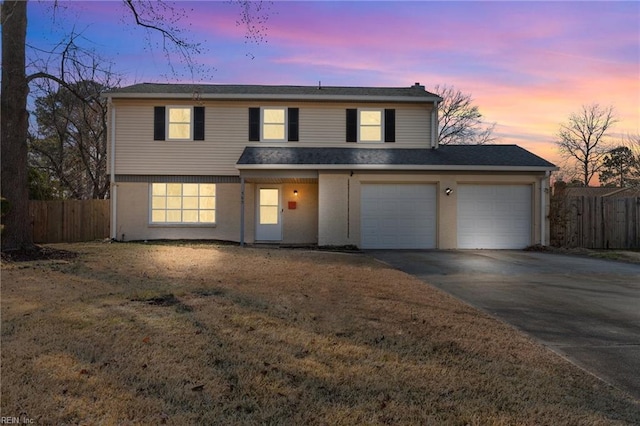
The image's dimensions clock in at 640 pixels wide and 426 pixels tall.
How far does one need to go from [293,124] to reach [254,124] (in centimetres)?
143

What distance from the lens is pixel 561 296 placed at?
276 inches

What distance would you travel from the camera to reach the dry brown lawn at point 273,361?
2852 millimetres

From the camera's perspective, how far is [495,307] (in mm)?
6184

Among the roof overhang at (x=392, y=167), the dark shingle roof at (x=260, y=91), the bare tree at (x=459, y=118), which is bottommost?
the roof overhang at (x=392, y=167)

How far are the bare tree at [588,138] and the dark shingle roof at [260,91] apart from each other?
23.9 metres

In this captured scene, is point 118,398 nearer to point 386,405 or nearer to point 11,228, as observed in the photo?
point 386,405

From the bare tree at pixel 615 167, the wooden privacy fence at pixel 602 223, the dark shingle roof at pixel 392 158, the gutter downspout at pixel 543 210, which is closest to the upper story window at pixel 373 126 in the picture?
the dark shingle roof at pixel 392 158

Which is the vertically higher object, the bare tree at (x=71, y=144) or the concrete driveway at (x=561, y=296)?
the bare tree at (x=71, y=144)

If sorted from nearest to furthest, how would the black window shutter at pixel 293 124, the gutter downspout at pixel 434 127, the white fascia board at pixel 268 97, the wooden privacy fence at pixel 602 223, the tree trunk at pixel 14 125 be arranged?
1. the tree trunk at pixel 14 125
2. the white fascia board at pixel 268 97
3. the wooden privacy fence at pixel 602 223
4. the black window shutter at pixel 293 124
5. the gutter downspout at pixel 434 127

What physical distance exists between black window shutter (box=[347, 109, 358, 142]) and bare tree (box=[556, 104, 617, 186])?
2696 cm

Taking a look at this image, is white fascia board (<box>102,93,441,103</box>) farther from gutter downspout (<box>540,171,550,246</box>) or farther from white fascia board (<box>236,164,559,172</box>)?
gutter downspout (<box>540,171,550,246</box>)

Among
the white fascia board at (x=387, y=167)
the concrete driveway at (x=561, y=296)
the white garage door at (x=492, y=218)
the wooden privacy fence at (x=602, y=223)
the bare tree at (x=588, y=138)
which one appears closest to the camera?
the concrete driveway at (x=561, y=296)

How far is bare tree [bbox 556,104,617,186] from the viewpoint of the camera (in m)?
33.8

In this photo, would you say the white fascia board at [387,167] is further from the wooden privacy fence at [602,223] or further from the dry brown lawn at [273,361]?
the dry brown lawn at [273,361]
